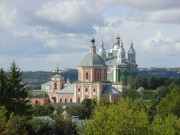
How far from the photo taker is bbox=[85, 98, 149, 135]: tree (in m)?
35.1

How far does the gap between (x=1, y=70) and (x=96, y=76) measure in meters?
59.4

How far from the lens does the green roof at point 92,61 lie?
107 m

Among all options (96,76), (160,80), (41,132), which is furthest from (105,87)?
(41,132)

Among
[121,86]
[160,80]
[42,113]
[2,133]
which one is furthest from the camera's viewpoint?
[160,80]

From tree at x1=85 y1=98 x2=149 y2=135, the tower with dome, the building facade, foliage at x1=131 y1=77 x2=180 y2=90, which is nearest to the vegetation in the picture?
tree at x1=85 y1=98 x2=149 y2=135

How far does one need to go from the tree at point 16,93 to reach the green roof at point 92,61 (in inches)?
2236

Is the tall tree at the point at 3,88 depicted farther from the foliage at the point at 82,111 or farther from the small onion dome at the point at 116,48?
the small onion dome at the point at 116,48

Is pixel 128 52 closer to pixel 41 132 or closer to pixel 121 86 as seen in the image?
pixel 121 86

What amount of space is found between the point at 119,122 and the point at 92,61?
7167 cm

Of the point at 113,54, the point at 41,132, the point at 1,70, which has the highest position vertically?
the point at 113,54

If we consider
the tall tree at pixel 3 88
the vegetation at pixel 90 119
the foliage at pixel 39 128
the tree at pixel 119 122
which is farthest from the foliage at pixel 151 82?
the tree at pixel 119 122

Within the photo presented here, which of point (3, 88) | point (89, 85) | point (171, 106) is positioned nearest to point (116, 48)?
point (89, 85)

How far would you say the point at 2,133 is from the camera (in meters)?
32.3

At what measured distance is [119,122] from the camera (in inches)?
1390
